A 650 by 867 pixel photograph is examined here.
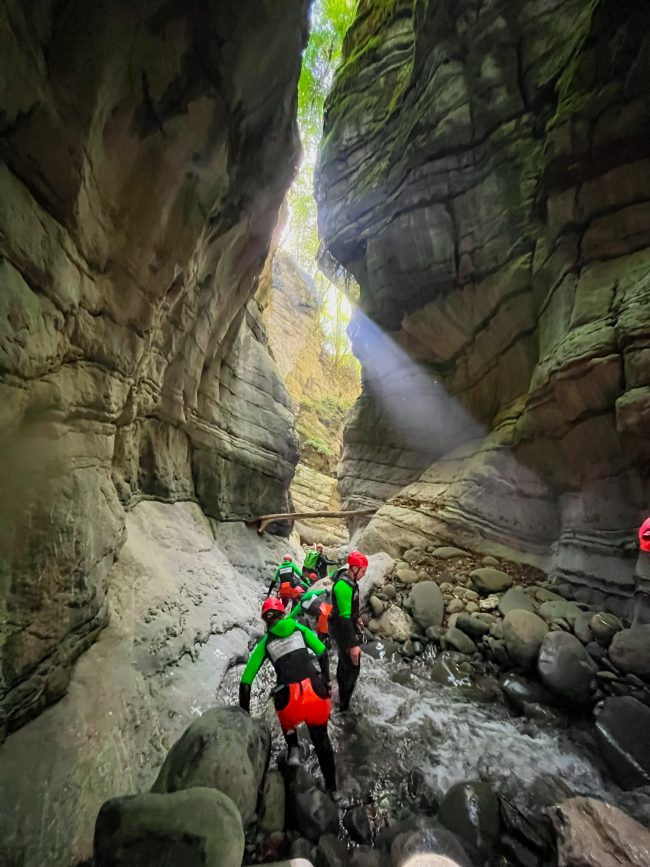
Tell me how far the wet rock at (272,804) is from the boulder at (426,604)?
441 centimetres

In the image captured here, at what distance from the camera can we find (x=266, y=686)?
530cm

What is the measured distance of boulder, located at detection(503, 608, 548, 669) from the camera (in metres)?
5.29

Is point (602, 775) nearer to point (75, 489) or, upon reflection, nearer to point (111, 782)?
point (111, 782)

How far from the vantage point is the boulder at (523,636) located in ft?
17.4

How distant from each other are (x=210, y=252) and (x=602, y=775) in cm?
911

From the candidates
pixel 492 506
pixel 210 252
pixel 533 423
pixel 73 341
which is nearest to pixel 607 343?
pixel 533 423

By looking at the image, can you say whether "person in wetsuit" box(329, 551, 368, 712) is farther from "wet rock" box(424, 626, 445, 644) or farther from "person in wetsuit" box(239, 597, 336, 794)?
"wet rock" box(424, 626, 445, 644)

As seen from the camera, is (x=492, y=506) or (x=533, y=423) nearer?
(x=533, y=423)

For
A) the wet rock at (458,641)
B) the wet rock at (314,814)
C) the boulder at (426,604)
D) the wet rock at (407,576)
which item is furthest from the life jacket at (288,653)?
the wet rock at (407,576)

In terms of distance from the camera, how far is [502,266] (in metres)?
9.19

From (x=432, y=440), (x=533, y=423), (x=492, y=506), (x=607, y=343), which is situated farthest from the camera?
(x=432, y=440)

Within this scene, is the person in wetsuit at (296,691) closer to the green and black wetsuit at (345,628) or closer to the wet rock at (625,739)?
the green and black wetsuit at (345,628)

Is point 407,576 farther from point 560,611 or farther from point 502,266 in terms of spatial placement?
point 502,266

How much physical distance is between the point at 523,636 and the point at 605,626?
3.86ft
